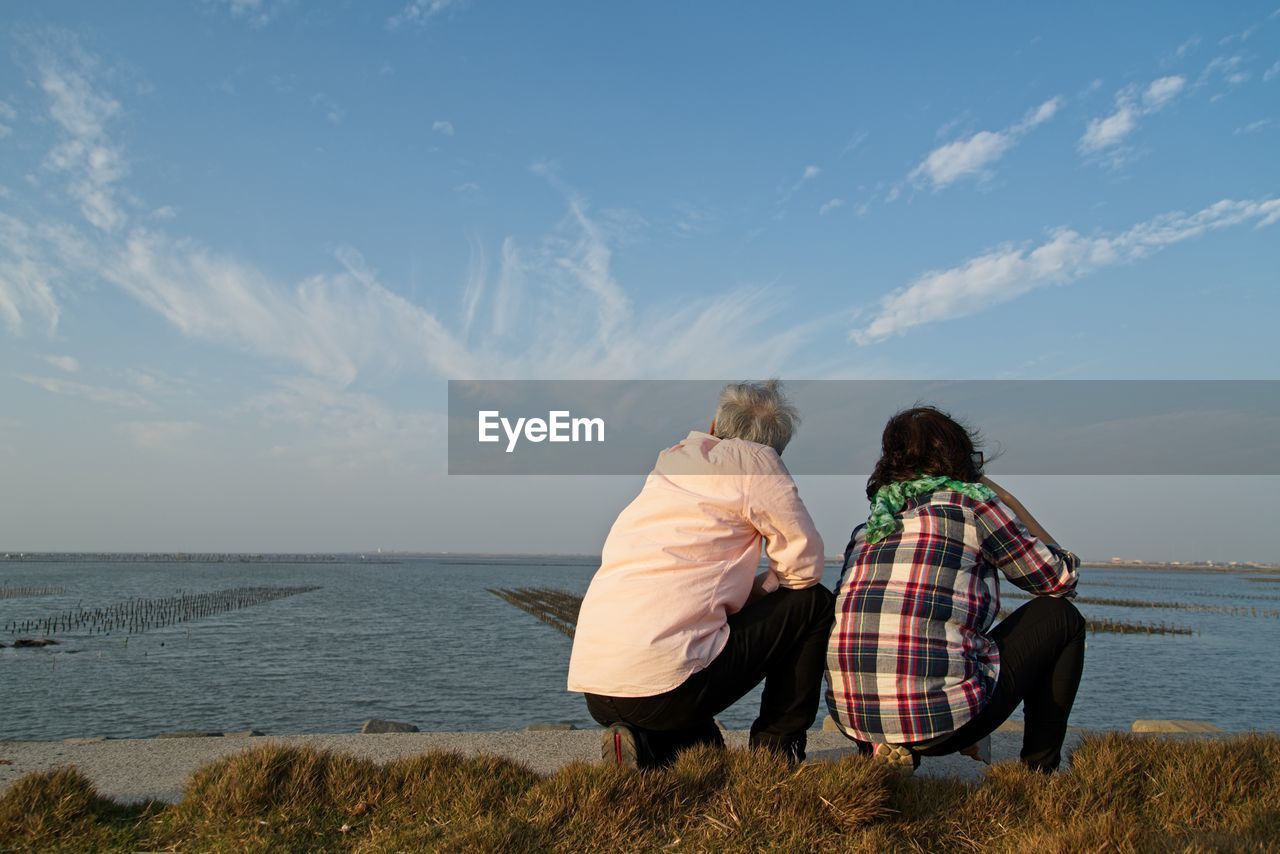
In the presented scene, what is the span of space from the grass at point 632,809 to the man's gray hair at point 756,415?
113 cm

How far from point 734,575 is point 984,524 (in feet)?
2.89

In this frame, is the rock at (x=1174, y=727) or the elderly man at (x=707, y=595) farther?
the rock at (x=1174, y=727)

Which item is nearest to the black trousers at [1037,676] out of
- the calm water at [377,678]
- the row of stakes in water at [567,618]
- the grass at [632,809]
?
the grass at [632,809]

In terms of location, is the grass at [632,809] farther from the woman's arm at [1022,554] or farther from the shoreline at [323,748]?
the woman's arm at [1022,554]

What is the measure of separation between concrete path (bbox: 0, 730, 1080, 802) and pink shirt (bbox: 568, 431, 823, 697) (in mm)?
996

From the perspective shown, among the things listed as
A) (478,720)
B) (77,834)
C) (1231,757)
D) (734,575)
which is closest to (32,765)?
(77,834)

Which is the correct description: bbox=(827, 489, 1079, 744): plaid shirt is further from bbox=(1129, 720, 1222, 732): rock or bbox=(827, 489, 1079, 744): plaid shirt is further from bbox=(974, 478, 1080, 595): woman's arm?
bbox=(1129, 720, 1222, 732): rock

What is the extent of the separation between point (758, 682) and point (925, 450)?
3.42 ft

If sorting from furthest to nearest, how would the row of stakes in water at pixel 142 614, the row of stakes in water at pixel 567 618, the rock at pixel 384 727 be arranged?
the row of stakes in water at pixel 142 614 → the row of stakes in water at pixel 567 618 → the rock at pixel 384 727

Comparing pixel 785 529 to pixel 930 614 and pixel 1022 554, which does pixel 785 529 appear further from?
pixel 1022 554

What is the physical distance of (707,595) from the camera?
115 inches

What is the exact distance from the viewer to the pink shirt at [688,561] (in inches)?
113

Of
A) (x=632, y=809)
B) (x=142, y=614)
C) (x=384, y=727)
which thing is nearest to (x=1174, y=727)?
(x=632, y=809)

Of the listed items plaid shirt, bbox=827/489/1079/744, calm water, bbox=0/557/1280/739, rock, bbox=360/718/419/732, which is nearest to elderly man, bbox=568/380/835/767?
plaid shirt, bbox=827/489/1079/744
